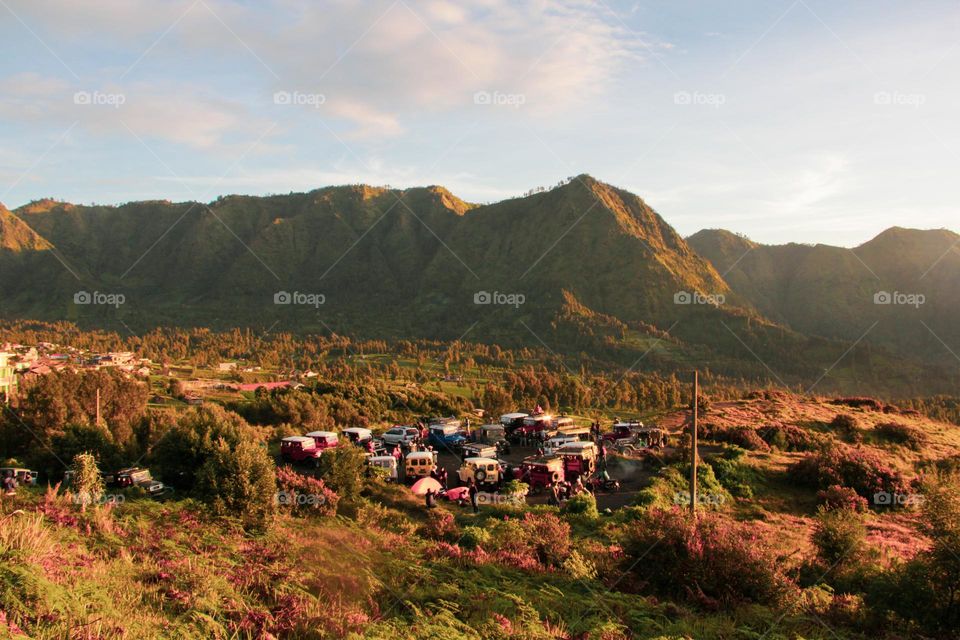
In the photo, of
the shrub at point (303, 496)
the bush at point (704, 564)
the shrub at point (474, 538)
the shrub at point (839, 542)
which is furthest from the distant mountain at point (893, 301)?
the shrub at point (303, 496)

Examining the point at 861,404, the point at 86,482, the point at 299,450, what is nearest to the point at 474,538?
the point at 86,482

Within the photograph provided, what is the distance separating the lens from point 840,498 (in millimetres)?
23812

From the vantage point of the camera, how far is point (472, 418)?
143ft

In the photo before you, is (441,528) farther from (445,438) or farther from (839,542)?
(445,438)

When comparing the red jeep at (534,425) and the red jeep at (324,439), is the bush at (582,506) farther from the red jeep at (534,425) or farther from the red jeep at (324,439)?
the red jeep at (534,425)

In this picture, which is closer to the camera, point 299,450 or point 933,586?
point 933,586

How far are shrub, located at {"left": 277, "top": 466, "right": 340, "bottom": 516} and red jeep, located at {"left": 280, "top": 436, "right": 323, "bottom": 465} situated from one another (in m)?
7.59

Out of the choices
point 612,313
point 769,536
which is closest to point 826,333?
point 612,313

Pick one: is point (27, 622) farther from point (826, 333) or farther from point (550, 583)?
point (826, 333)

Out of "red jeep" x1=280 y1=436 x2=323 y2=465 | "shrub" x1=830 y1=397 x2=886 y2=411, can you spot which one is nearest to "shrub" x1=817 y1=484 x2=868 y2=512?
"red jeep" x1=280 y1=436 x2=323 y2=465

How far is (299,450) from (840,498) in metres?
23.4

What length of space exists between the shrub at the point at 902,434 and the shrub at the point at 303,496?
37.8 meters

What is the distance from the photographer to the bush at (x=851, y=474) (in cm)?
2597

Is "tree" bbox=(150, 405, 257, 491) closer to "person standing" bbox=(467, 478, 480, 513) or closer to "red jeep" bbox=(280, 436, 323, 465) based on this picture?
"red jeep" bbox=(280, 436, 323, 465)
